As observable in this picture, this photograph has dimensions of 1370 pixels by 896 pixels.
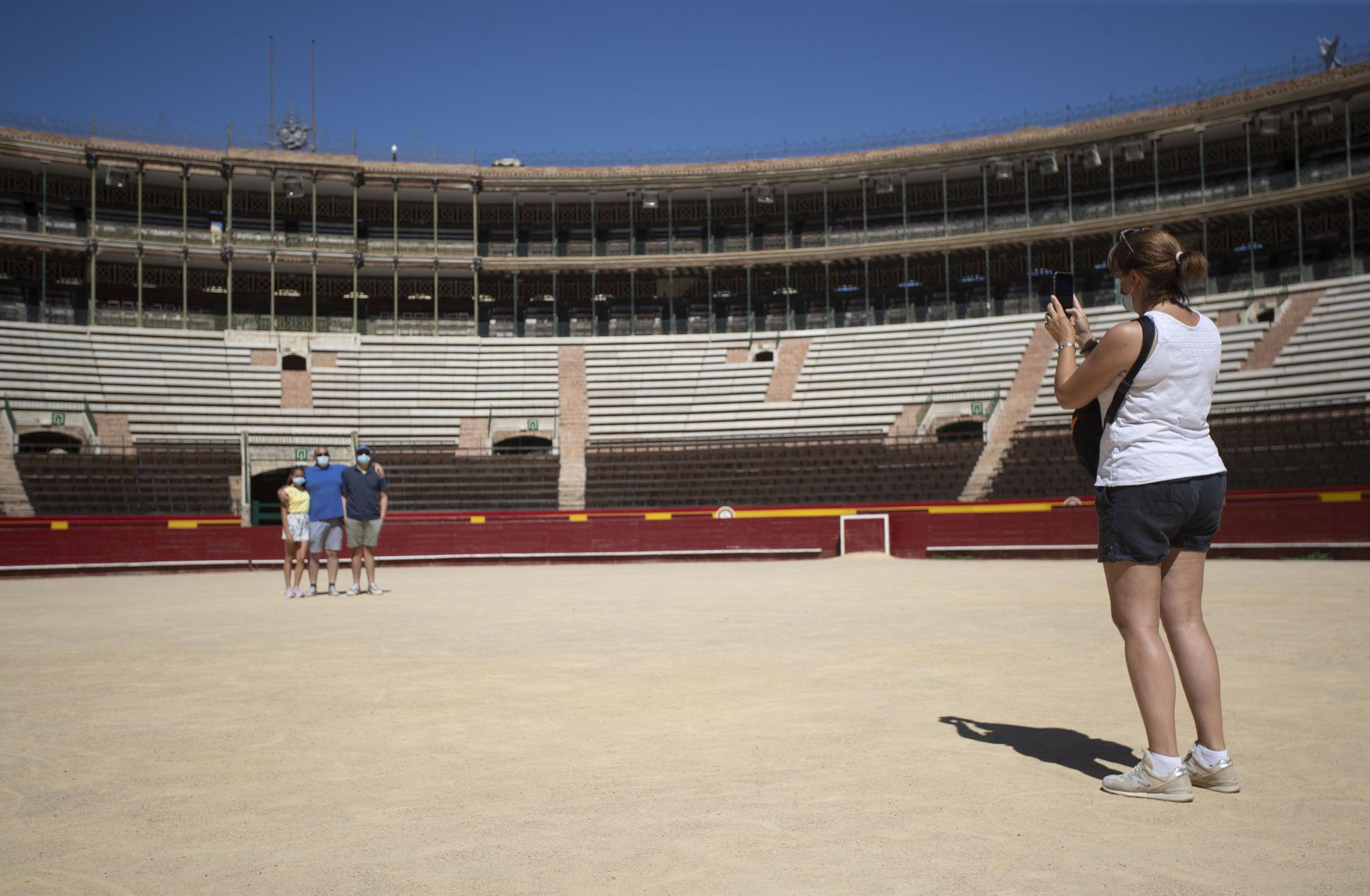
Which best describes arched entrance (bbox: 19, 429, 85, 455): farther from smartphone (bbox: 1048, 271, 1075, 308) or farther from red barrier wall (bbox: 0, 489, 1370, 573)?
smartphone (bbox: 1048, 271, 1075, 308)

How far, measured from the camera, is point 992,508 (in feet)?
73.8

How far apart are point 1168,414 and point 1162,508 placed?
0.35 meters

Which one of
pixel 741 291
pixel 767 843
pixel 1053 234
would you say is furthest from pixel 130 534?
pixel 1053 234

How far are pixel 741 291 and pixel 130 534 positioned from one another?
24741 mm

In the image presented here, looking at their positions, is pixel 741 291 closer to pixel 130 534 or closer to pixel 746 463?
pixel 746 463

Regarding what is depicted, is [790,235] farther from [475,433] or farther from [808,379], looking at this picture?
[475,433]

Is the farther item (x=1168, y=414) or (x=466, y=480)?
(x=466, y=480)

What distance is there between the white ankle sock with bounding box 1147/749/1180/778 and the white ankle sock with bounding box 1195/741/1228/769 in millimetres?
166

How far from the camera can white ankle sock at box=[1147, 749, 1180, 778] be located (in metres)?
3.75

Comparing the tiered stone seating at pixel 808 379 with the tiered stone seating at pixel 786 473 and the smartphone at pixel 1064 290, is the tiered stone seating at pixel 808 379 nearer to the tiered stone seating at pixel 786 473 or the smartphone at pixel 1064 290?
the tiered stone seating at pixel 786 473

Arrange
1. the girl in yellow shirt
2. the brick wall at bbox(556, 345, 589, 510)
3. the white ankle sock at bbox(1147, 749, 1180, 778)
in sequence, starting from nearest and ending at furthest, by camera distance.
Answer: the white ankle sock at bbox(1147, 749, 1180, 778) < the girl in yellow shirt < the brick wall at bbox(556, 345, 589, 510)

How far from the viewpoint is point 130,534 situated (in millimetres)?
21344

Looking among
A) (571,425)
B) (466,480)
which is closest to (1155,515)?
(466,480)

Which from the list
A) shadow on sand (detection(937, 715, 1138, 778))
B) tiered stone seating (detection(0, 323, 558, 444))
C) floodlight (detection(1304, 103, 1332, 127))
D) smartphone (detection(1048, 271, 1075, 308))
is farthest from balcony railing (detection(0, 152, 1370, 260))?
smartphone (detection(1048, 271, 1075, 308))
